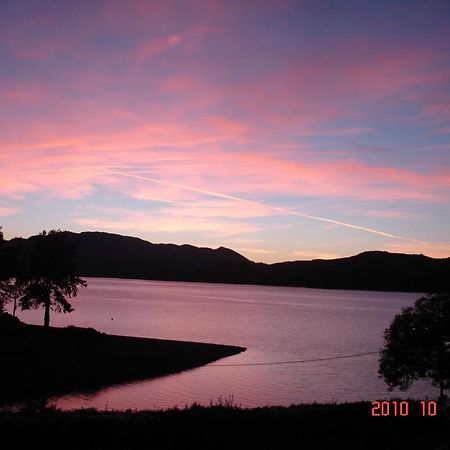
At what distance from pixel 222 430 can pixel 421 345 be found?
39.4m

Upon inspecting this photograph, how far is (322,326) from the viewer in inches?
6639

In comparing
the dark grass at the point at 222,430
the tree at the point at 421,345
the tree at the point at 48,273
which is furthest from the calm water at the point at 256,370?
the tree at the point at 48,273

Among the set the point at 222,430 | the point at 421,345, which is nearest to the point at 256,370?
the point at 421,345

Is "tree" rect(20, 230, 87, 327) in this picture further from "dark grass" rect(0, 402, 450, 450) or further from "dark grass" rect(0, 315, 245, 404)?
"dark grass" rect(0, 402, 450, 450)

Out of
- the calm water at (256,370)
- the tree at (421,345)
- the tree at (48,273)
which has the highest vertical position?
the tree at (48,273)

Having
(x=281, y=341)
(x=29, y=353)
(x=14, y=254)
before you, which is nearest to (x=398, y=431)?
(x=29, y=353)

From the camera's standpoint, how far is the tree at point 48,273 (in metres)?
77.3

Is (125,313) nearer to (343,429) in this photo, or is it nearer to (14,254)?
(14,254)

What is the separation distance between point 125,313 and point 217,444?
536ft

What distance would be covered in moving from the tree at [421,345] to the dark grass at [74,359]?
28.4 meters

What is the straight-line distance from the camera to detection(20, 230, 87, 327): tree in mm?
77312

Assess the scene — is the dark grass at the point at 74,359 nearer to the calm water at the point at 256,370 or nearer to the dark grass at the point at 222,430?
the calm water at the point at 256,370

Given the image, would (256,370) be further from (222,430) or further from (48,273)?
(222,430)

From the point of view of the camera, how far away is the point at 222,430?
2338 cm
